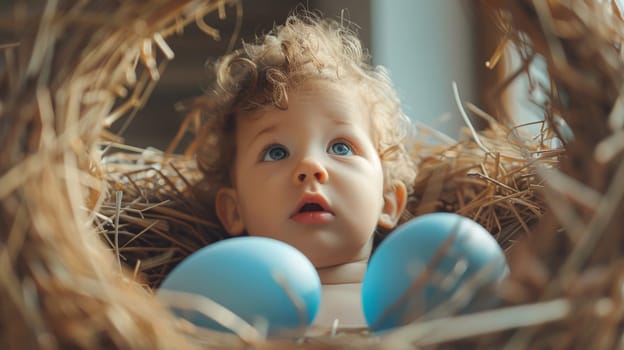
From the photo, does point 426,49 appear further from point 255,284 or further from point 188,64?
point 255,284

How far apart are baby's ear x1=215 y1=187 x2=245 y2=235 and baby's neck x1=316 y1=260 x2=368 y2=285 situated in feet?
0.49

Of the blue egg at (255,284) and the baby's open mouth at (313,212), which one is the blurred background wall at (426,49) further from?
the blue egg at (255,284)

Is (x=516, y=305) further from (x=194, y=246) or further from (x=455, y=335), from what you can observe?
(x=194, y=246)

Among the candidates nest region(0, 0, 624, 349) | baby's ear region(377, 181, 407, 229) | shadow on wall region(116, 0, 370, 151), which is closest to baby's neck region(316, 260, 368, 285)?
baby's ear region(377, 181, 407, 229)

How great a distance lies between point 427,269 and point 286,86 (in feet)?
1.37

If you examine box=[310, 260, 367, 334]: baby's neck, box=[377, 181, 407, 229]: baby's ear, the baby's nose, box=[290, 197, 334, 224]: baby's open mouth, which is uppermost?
the baby's nose

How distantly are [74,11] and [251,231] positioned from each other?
1.57 feet

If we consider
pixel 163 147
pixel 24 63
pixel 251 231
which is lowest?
pixel 163 147

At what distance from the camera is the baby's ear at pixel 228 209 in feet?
3.60

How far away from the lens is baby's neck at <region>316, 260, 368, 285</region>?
998 mm

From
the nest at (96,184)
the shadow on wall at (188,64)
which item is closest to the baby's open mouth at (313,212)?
the nest at (96,184)

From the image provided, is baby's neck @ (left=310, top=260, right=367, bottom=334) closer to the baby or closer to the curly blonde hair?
the baby

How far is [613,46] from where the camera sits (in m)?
0.65

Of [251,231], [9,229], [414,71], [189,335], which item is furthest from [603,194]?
[414,71]
